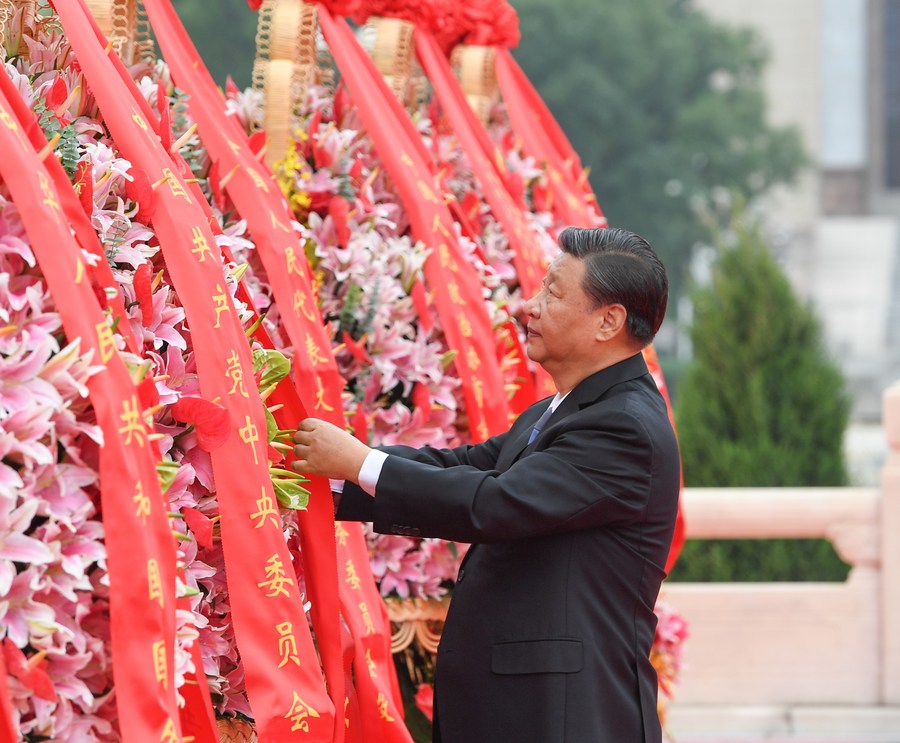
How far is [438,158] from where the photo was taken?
304 cm

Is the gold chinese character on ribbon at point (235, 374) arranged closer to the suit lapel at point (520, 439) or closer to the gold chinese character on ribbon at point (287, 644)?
the gold chinese character on ribbon at point (287, 644)

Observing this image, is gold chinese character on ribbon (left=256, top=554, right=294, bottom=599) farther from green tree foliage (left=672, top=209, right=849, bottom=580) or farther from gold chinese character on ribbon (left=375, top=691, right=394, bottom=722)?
green tree foliage (left=672, top=209, right=849, bottom=580)

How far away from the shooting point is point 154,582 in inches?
57.4

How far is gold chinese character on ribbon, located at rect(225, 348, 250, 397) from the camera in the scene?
1.73 m

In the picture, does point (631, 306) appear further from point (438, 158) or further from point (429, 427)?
point (438, 158)

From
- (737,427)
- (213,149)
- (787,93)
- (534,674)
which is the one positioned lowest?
(787,93)

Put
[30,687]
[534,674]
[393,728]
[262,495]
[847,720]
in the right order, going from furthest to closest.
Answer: [847,720] → [393,728] → [534,674] → [262,495] → [30,687]

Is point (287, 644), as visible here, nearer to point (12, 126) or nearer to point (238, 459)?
point (238, 459)

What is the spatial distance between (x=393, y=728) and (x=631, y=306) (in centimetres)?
73

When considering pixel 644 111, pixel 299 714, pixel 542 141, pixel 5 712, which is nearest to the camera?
pixel 5 712

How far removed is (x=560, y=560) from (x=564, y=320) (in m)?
0.35

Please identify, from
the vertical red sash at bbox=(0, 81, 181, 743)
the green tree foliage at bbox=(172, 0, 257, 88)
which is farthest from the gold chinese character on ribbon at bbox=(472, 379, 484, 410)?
the green tree foliage at bbox=(172, 0, 257, 88)

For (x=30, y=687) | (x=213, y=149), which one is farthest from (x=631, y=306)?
(x=30, y=687)

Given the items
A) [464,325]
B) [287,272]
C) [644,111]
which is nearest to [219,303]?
[287,272]
